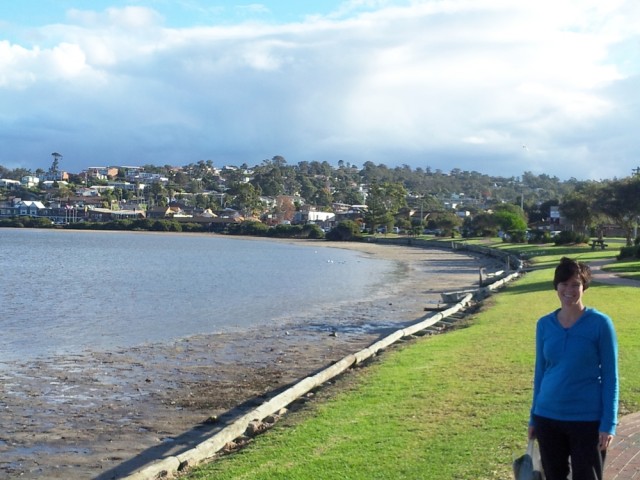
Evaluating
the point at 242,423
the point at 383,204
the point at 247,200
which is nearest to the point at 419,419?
the point at 242,423

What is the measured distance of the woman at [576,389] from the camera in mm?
4938

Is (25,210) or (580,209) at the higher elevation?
(580,209)

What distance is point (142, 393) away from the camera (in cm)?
1562

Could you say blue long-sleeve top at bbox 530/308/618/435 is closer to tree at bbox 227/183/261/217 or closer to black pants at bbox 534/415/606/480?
black pants at bbox 534/415/606/480

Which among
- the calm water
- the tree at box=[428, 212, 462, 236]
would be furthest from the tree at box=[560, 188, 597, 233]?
the tree at box=[428, 212, 462, 236]

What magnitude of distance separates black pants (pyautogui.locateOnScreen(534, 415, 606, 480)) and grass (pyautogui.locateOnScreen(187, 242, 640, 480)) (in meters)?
2.32

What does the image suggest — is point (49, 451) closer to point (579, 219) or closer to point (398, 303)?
point (398, 303)

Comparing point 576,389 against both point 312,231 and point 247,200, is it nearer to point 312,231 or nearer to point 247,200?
point 312,231

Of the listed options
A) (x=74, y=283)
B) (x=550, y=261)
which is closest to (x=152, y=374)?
(x=74, y=283)

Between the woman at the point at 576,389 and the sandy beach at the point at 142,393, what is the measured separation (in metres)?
7.01

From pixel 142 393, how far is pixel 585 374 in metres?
12.1

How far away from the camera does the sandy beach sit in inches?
450

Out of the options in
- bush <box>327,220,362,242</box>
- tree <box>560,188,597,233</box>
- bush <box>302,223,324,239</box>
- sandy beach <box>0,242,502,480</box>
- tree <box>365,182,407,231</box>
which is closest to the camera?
sandy beach <box>0,242,502,480</box>

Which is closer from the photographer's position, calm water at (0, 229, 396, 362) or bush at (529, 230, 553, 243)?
calm water at (0, 229, 396, 362)
